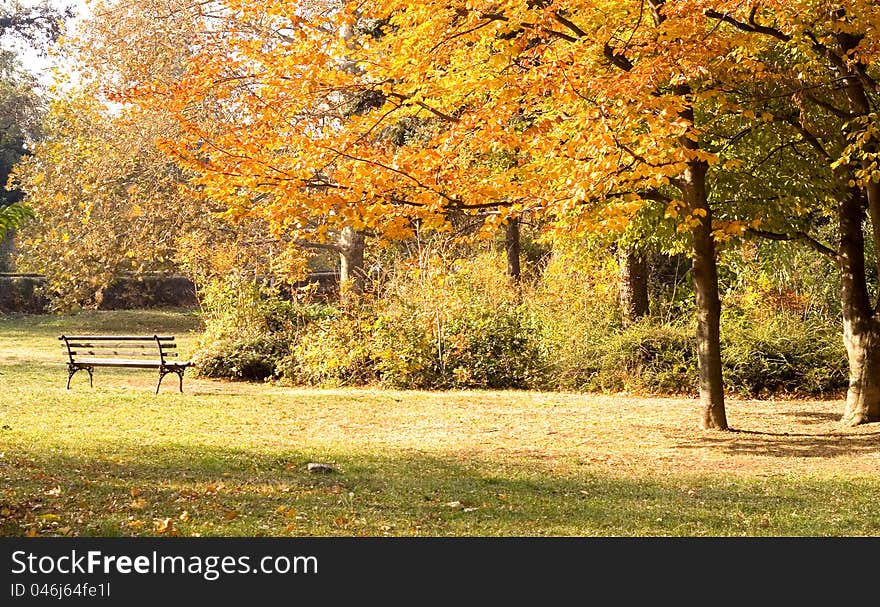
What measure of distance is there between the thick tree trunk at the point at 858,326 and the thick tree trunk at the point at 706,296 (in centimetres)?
165

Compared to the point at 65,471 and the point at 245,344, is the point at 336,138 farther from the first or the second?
the point at 245,344

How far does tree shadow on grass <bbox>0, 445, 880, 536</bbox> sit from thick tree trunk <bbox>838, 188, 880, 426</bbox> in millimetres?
3421

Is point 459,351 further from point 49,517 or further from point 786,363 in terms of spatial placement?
point 49,517

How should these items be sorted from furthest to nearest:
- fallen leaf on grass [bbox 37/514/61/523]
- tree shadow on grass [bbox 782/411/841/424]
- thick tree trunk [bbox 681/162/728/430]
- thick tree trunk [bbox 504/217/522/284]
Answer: thick tree trunk [bbox 504/217/522/284], tree shadow on grass [bbox 782/411/841/424], thick tree trunk [bbox 681/162/728/430], fallen leaf on grass [bbox 37/514/61/523]

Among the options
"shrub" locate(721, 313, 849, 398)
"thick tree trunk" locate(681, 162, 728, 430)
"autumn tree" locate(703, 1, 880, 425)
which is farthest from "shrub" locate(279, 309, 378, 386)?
"autumn tree" locate(703, 1, 880, 425)

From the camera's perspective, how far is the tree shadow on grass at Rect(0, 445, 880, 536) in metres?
5.94

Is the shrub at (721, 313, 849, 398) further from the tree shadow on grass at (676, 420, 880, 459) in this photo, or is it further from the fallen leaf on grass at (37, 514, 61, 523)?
the fallen leaf on grass at (37, 514, 61, 523)

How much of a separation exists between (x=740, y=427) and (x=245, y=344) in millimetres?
9199

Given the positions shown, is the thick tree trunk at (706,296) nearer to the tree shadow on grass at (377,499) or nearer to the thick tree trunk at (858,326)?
the thick tree trunk at (858,326)

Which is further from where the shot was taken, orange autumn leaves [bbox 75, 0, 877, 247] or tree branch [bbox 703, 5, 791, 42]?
tree branch [bbox 703, 5, 791, 42]

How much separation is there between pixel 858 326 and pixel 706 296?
77.8 inches

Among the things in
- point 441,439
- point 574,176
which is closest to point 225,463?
point 441,439

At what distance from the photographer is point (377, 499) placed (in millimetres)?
7023

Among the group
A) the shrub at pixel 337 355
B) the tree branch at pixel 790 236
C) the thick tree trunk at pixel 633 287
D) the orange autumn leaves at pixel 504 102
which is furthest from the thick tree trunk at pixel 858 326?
the shrub at pixel 337 355
